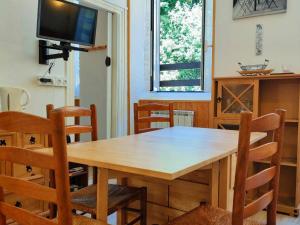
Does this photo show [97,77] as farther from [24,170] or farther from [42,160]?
[42,160]

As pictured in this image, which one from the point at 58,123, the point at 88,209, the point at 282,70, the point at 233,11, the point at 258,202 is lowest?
the point at 88,209

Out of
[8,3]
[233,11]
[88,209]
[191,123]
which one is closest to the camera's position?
[88,209]

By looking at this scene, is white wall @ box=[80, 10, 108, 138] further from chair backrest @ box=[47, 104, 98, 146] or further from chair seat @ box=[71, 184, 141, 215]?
chair seat @ box=[71, 184, 141, 215]

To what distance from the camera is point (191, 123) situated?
11.0 feet

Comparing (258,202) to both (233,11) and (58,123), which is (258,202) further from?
(233,11)

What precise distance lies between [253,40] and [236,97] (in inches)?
23.5

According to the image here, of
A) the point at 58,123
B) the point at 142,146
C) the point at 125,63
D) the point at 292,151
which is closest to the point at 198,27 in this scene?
the point at 125,63

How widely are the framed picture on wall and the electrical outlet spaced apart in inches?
70.8

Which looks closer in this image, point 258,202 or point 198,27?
point 258,202

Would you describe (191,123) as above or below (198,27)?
below

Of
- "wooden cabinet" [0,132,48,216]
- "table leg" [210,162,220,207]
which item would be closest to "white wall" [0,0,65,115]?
"wooden cabinet" [0,132,48,216]

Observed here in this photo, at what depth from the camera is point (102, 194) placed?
51.5 inches

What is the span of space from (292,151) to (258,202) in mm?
1784

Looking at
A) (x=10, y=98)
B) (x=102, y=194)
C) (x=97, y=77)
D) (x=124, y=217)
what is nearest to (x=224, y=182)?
(x=102, y=194)
